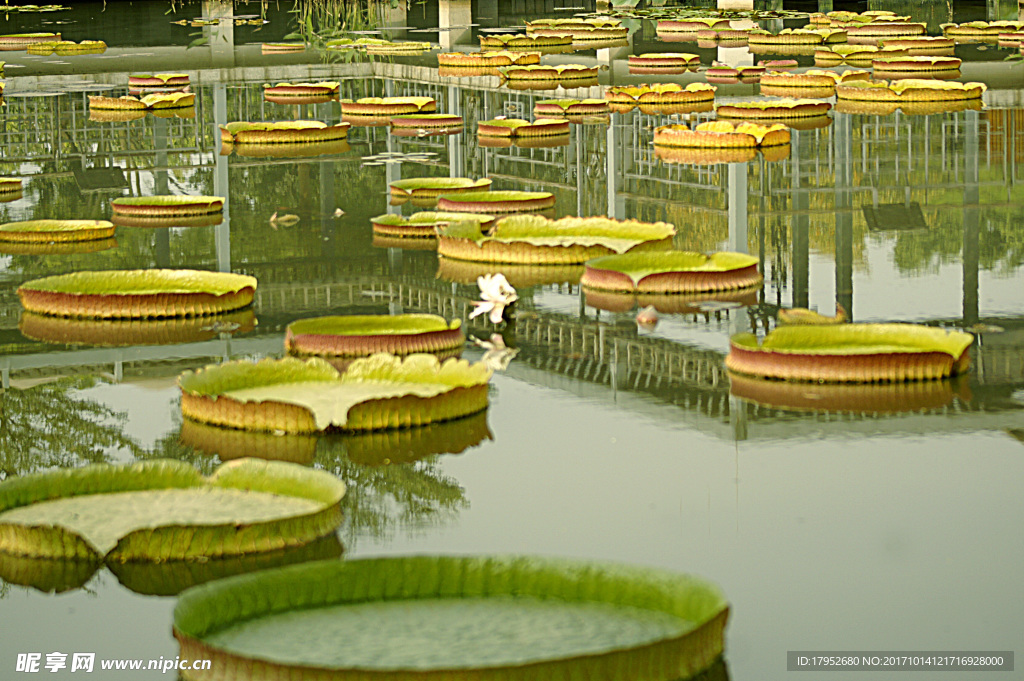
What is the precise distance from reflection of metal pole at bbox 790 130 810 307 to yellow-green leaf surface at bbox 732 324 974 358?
37.0 inches

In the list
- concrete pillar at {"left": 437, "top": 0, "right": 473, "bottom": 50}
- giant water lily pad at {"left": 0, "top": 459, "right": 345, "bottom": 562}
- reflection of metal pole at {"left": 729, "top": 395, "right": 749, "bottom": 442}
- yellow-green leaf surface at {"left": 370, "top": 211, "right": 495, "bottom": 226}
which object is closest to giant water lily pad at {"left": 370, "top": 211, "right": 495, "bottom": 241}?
yellow-green leaf surface at {"left": 370, "top": 211, "right": 495, "bottom": 226}

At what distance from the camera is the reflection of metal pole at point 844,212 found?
620 cm

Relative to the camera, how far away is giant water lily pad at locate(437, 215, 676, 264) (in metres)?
6.56

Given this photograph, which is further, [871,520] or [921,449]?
[921,449]

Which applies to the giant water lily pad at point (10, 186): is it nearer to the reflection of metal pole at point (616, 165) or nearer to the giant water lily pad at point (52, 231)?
the giant water lily pad at point (52, 231)

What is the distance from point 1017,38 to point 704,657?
15.6 m

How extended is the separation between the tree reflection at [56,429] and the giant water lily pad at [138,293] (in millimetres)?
691

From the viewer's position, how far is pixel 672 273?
586 cm

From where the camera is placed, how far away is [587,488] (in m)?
3.79

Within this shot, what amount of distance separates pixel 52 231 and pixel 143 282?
1.64 meters

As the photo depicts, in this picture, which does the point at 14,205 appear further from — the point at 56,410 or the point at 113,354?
the point at 56,410

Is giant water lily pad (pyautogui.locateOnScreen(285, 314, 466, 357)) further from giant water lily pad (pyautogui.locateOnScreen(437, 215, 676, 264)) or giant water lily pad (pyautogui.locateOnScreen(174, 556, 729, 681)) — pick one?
giant water lily pad (pyautogui.locateOnScreen(174, 556, 729, 681))

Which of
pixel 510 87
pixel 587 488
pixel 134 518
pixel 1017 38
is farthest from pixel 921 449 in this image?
pixel 1017 38

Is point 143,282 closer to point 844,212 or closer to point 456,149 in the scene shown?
point 844,212
